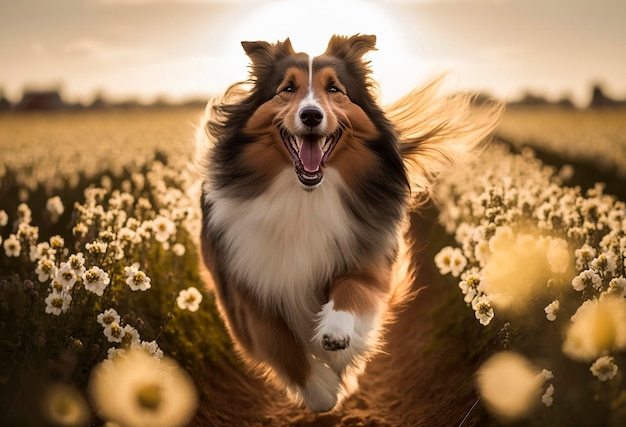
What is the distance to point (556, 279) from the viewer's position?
15.8 feet

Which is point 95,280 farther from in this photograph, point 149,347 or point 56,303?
point 149,347

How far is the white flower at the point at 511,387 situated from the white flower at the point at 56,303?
2.63 metres

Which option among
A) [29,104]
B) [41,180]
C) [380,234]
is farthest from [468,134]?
[29,104]

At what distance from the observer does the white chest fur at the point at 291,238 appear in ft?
16.4

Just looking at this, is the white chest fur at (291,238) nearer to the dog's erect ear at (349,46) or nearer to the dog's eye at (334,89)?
the dog's eye at (334,89)

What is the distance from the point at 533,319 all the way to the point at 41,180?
9231mm

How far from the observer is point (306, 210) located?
5.01 m

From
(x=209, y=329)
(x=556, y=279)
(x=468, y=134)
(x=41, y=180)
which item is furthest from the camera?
(x=41, y=180)

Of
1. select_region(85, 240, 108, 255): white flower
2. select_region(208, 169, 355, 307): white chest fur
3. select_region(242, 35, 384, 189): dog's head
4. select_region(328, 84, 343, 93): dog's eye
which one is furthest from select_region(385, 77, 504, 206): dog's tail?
select_region(85, 240, 108, 255): white flower

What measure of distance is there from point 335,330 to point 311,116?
4.47ft

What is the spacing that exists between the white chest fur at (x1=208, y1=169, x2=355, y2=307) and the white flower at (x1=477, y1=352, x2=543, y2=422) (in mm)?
1339

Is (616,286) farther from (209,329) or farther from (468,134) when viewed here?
(209,329)

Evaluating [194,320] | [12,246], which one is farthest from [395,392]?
[12,246]

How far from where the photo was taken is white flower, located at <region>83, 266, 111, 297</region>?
14.3 feet
